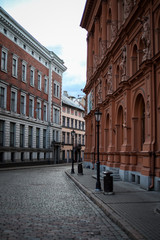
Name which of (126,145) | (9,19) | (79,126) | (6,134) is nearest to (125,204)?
(126,145)

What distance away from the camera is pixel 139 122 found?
1828 cm

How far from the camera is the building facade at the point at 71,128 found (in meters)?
64.6

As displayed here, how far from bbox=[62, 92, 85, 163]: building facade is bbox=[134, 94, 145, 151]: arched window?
4345 centimetres

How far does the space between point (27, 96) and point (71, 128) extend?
84.0 ft

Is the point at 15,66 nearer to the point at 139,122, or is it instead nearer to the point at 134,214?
the point at 139,122

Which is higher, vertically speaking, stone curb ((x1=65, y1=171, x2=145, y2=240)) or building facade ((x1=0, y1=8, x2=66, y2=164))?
building facade ((x1=0, y1=8, x2=66, y2=164))

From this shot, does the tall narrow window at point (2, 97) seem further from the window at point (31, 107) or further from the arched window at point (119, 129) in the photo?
the arched window at point (119, 129)

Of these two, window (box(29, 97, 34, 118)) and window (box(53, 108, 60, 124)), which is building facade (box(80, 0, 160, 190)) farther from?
window (box(53, 108, 60, 124))

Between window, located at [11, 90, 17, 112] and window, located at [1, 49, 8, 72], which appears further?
window, located at [11, 90, 17, 112]

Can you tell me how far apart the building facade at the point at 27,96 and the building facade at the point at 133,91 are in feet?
43.7

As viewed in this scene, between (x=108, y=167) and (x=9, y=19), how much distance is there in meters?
23.6

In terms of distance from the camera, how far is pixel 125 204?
32.8 ft

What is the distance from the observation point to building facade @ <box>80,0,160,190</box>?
581 inches

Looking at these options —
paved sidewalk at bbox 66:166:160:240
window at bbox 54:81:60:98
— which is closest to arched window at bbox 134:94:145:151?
paved sidewalk at bbox 66:166:160:240
